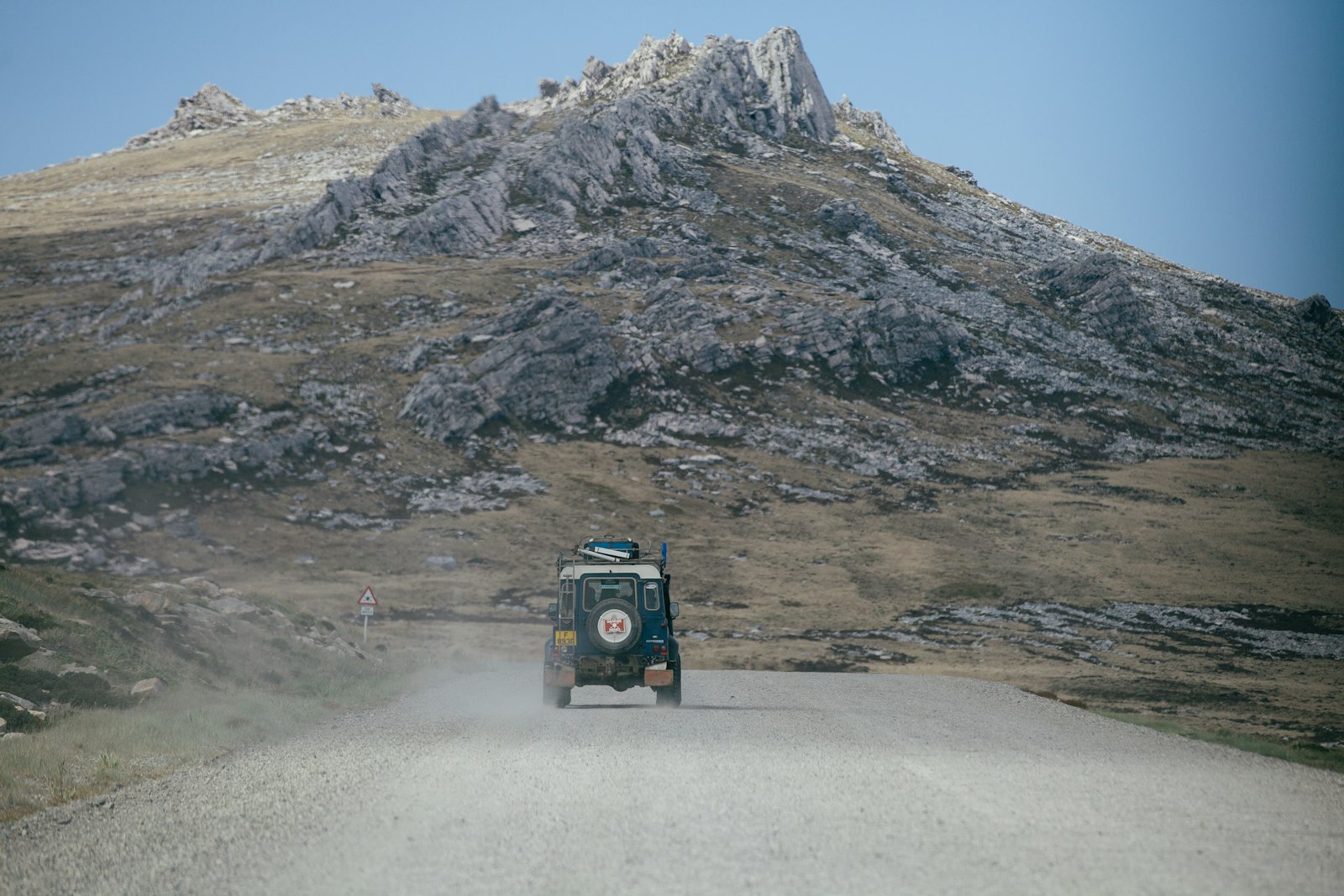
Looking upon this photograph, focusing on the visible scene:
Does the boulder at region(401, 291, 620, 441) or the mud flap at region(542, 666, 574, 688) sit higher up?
the boulder at region(401, 291, 620, 441)

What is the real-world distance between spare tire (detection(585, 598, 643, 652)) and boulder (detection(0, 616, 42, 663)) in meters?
10.5

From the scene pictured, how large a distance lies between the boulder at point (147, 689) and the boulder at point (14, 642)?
1896mm

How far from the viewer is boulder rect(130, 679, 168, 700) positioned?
17.3 m

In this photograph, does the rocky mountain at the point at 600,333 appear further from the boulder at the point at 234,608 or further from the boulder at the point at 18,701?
the boulder at the point at 18,701

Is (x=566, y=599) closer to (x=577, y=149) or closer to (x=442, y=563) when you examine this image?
(x=442, y=563)

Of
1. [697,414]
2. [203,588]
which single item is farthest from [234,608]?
[697,414]

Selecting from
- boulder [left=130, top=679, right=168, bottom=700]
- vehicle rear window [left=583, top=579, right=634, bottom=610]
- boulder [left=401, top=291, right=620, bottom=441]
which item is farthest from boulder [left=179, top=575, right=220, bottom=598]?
boulder [left=401, top=291, right=620, bottom=441]

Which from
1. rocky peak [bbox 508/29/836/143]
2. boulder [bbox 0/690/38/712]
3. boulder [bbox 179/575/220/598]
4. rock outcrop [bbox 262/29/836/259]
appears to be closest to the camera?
boulder [bbox 0/690/38/712]

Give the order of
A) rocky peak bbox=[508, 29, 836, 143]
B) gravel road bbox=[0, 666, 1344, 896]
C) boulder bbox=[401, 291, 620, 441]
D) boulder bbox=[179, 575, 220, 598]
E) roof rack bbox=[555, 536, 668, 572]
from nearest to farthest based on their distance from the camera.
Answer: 1. gravel road bbox=[0, 666, 1344, 896]
2. roof rack bbox=[555, 536, 668, 572]
3. boulder bbox=[179, 575, 220, 598]
4. boulder bbox=[401, 291, 620, 441]
5. rocky peak bbox=[508, 29, 836, 143]

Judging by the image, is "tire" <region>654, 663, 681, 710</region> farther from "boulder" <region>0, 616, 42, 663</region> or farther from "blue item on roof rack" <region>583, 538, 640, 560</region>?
"boulder" <region>0, 616, 42, 663</region>

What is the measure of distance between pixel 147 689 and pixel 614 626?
8.95 meters

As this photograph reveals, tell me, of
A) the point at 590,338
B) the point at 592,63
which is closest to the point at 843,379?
the point at 590,338

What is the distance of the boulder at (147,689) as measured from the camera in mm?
17297

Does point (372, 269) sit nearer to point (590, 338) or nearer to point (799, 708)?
point (590, 338)
